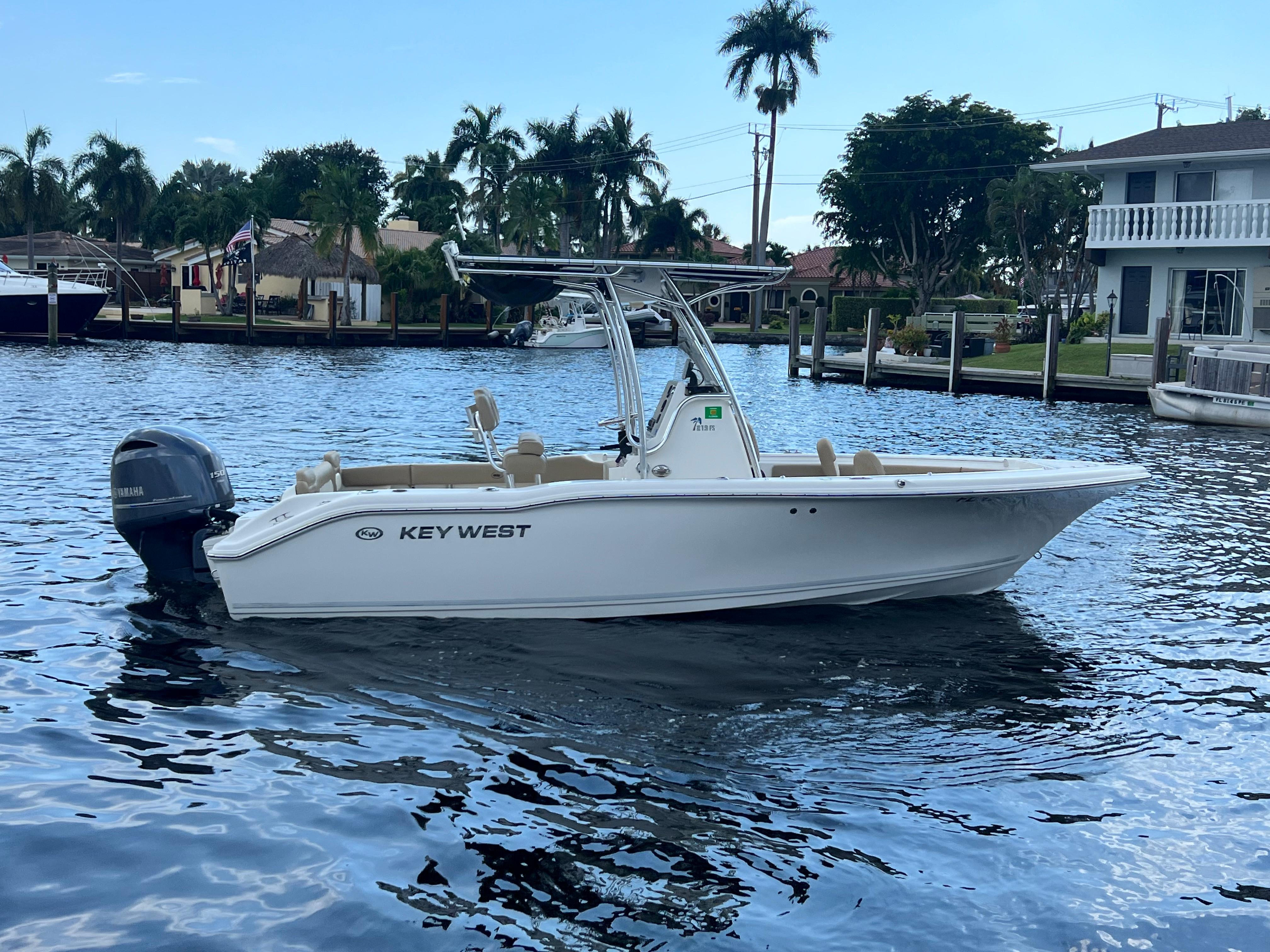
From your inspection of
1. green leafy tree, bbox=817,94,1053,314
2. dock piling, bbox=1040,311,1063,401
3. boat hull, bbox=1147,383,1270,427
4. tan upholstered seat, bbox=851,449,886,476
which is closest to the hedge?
green leafy tree, bbox=817,94,1053,314

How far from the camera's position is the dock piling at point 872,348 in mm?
33844

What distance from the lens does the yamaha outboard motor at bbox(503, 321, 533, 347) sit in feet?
186

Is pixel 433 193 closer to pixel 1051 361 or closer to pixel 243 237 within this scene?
pixel 243 237

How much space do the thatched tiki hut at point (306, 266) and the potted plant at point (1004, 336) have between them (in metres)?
35.0

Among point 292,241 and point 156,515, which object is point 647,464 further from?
A: point 292,241

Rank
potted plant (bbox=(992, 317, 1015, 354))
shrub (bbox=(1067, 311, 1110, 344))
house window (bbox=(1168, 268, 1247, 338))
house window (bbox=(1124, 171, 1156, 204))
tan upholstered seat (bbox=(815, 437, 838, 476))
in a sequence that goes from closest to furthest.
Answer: tan upholstered seat (bbox=(815, 437, 838, 476)) < house window (bbox=(1168, 268, 1247, 338)) < house window (bbox=(1124, 171, 1156, 204)) < shrub (bbox=(1067, 311, 1110, 344)) < potted plant (bbox=(992, 317, 1015, 354))

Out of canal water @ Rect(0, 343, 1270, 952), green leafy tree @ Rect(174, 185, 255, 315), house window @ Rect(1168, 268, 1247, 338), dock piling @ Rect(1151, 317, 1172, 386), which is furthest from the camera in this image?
green leafy tree @ Rect(174, 185, 255, 315)

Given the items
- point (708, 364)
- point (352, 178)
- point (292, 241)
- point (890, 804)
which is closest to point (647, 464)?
point (708, 364)

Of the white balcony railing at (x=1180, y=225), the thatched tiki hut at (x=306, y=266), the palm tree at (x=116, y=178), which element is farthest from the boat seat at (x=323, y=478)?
the palm tree at (x=116, y=178)

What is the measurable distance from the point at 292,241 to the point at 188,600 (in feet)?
203

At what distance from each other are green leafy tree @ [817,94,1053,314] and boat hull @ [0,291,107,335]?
3858 cm

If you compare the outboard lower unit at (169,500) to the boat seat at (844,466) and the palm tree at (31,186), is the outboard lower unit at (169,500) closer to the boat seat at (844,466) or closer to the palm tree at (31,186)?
the boat seat at (844,466)

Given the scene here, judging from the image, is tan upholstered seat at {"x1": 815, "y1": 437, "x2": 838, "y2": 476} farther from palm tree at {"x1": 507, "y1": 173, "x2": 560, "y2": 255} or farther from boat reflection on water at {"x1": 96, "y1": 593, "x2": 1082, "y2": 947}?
palm tree at {"x1": 507, "y1": 173, "x2": 560, "y2": 255}

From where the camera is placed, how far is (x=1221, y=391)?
2273 cm
